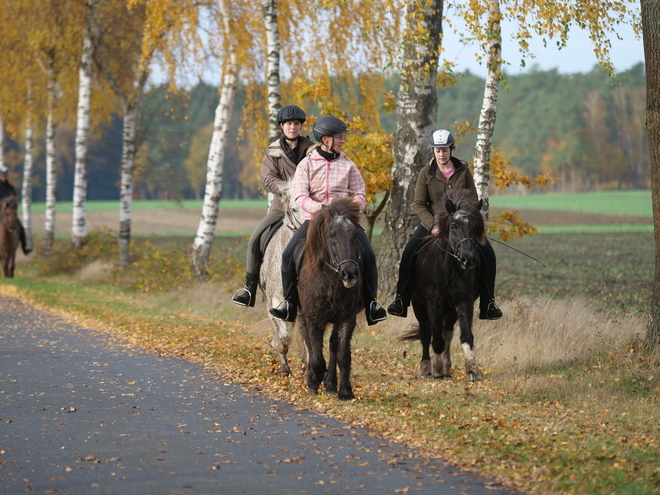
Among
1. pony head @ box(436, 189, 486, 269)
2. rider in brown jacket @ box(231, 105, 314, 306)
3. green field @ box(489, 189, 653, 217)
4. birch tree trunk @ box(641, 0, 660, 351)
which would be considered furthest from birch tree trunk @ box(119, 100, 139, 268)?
green field @ box(489, 189, 653, 217)

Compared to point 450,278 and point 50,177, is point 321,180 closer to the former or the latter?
point 450,278

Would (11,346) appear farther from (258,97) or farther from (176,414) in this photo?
(258,97)

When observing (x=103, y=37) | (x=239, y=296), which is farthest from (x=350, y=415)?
(x=103, y=37)

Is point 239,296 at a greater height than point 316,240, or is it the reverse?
point 316,240

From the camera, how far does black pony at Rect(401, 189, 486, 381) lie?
9.55 m

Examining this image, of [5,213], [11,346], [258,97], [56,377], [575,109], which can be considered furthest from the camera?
[575,109]

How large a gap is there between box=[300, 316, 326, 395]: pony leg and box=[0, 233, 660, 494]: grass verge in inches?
7.5

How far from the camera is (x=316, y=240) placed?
28.6 ft

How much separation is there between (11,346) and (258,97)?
10796mm

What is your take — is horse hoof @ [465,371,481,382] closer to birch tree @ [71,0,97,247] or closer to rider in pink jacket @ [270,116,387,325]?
rider in pink jacket @ [270,116,387,325]

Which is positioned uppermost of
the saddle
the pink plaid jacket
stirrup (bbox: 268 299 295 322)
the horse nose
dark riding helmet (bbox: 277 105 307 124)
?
dark riding helmet (bbox: 277 105 307 124)

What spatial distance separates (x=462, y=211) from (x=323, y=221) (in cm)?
171

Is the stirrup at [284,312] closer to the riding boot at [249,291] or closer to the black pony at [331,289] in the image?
the black pony at [331,289]

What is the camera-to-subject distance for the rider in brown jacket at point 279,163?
406 inches
